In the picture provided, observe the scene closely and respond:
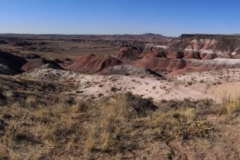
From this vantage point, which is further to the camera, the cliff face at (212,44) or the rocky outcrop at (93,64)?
the cliff face at (212,44)

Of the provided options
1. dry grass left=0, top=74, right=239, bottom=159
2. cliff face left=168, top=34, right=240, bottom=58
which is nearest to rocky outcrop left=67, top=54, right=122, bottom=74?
cliff face left=168, top=34, right=240, bottom=58

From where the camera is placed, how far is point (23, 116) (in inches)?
351

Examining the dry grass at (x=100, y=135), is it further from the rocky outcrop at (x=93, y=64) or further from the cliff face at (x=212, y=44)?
the cliff face at (x=212, y=44)

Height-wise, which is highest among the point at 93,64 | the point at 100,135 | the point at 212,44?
the point at 100,135

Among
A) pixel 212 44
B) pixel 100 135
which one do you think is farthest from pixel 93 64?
pixel 100 135

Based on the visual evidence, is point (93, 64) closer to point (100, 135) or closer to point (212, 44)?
point (212, 44)

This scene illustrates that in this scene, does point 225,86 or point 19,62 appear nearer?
point 225,86

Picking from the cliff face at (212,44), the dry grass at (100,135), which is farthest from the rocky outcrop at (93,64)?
the dry grass at (100,135)

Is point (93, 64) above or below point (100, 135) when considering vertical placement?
below

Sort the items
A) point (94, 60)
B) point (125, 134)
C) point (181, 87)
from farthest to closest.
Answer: point (94, 60) < point (181, 87) < point (125, 134)

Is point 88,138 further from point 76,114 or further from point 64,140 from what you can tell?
point 76,114

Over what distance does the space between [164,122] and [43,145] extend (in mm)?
2850

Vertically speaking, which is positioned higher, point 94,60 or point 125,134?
point 125,134

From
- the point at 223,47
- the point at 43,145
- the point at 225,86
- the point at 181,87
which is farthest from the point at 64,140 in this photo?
the point at 223,47
